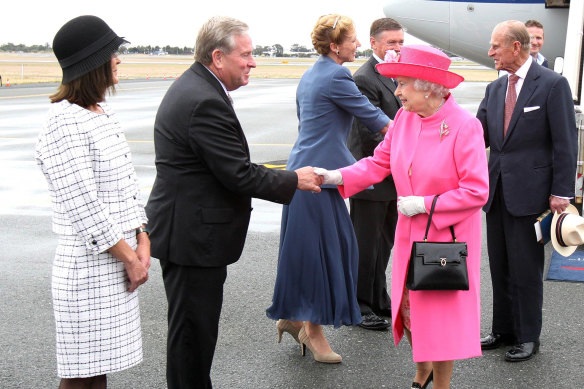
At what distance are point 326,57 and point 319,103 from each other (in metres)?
0.30

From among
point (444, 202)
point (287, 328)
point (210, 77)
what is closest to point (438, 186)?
point (444, 202)

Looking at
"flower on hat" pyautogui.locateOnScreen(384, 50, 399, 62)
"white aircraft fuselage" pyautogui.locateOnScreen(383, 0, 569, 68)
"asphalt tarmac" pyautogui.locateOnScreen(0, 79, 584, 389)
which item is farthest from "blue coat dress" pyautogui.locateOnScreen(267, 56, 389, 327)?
"white aircraft fuselage" pyautogui.locateOnScreen(383, 0, 569, 68)

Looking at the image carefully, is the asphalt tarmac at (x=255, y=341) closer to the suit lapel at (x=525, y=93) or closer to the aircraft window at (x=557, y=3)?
the suit lapel at (x=525, y=93)

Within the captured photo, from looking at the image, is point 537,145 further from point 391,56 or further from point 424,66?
point 424,66

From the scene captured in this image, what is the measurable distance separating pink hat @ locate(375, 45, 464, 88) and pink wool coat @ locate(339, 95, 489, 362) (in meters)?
0.14

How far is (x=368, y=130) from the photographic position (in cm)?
526

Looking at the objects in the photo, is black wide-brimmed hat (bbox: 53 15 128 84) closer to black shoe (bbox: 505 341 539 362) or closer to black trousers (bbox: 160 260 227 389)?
black trousers (bbox: 160 260 227 389)

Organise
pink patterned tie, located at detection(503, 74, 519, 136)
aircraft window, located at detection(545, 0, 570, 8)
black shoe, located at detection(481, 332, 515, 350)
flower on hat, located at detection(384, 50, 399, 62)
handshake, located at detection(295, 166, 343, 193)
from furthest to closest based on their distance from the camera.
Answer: aircraft window, located at detection(545, 0, 570, 8), flower on hat, located at detection(384, 50, 399, 62), black shoe, located at detection(481, 332, 515, 350), pink patterned tie, located at detection(503, 74, 519, 136), handshake, located at detection(295, 166, 343, 193)

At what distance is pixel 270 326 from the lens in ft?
17.1

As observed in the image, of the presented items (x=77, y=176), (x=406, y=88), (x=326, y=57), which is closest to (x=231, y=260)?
(x=77, y=176)

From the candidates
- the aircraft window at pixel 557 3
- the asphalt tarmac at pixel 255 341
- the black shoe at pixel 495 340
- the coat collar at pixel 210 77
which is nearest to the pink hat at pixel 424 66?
the coat collar at pixel 210 77

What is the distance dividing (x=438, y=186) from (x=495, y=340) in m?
1.62

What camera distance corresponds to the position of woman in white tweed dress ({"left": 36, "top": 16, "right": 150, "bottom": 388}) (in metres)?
2.93

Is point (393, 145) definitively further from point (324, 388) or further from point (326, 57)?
point (324, 388)
